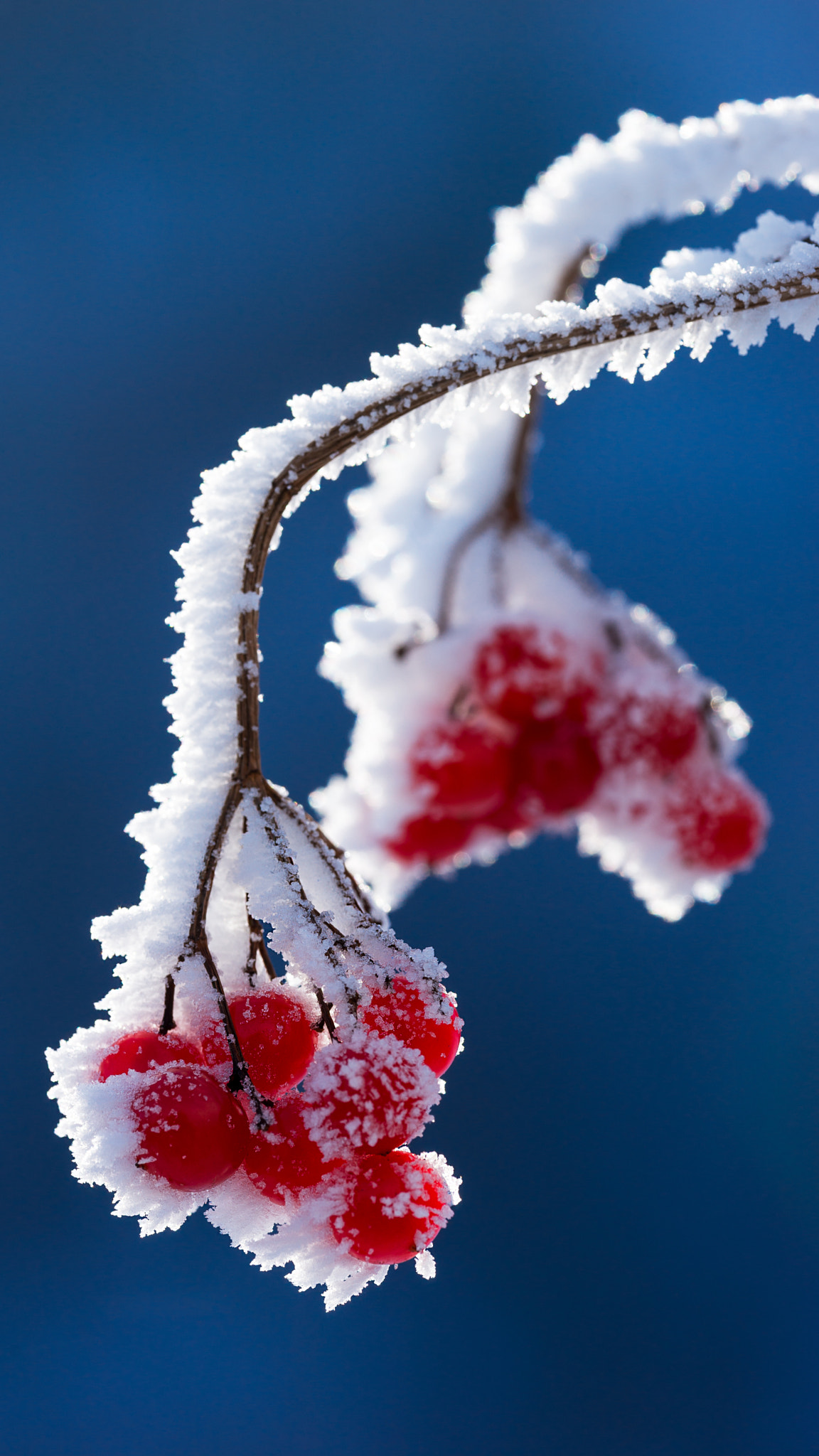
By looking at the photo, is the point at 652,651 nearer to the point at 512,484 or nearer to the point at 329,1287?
the point at 512,484

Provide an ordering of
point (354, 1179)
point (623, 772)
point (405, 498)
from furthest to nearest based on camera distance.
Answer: point (405, 498) → point (354, 1179) → point (623, 772)

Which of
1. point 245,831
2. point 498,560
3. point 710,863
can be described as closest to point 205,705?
point 245,831

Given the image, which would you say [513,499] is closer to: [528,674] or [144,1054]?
[528,674]

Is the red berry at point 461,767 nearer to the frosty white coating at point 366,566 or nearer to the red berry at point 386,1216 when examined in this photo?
the frosty white coating at point 366,566

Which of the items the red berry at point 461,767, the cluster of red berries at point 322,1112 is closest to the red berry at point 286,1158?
the cluster of red berries at point 322,1112

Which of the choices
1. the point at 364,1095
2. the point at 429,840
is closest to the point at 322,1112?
the point at 364,1095

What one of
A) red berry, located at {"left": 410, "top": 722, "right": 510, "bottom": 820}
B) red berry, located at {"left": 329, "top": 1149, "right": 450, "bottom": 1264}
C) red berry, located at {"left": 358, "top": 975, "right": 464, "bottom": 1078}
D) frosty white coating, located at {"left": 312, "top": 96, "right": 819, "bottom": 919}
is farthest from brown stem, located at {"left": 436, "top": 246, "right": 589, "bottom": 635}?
red berry, located at {"left": 329, "top": 1149, "right": 450, "bottom": 1264}

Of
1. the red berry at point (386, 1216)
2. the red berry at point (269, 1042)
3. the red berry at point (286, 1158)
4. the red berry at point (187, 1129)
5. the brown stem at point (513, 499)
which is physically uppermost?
the brown stem at point (513, 499)
